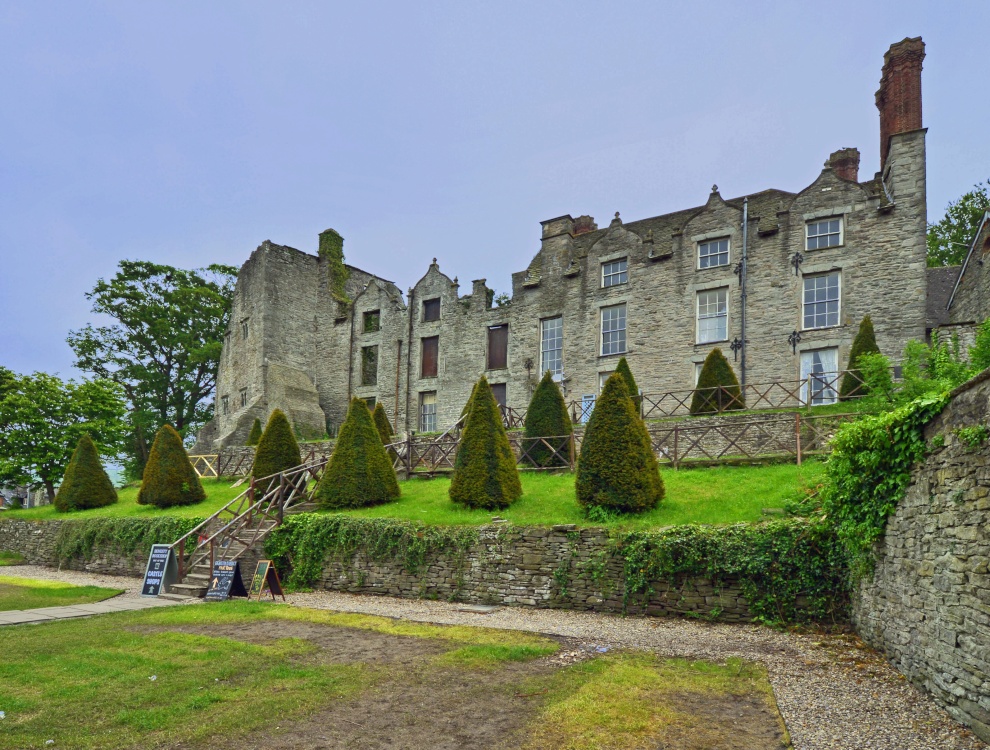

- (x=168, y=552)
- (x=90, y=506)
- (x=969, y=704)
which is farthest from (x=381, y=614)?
(x=90, y=506)

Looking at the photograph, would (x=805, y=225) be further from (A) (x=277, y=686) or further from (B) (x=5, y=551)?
(B) (x=5, y=551)

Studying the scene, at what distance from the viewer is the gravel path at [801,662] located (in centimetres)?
561

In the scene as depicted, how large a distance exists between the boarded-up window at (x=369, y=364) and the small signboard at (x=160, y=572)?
20.0m

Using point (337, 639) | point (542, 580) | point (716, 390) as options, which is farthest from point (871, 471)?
point (716, 390)

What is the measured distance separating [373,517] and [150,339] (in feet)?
94.4

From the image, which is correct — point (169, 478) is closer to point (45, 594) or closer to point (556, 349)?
point (45, 594)

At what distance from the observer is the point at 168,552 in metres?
14.4

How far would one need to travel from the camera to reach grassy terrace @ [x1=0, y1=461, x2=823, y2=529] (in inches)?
474

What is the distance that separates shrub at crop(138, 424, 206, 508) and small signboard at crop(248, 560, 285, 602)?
990 cm

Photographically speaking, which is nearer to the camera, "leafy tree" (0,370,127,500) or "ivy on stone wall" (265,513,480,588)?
"ivy on stone wall" (265,513,480,588)

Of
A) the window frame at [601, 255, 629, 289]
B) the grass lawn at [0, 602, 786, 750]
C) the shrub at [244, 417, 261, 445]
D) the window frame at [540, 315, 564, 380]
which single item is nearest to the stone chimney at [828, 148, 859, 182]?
the window frame at [601, 255, 629, 289]

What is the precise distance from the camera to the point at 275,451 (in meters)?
19.9

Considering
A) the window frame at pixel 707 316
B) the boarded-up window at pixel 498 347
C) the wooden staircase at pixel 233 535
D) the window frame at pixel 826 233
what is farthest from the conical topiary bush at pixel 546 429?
the window frame at pixel 826 233

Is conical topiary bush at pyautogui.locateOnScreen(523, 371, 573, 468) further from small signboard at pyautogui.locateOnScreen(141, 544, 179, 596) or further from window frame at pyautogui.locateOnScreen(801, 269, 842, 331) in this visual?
window frame at pyautogui.locateOnScreen(801, 269, 842, 331)
